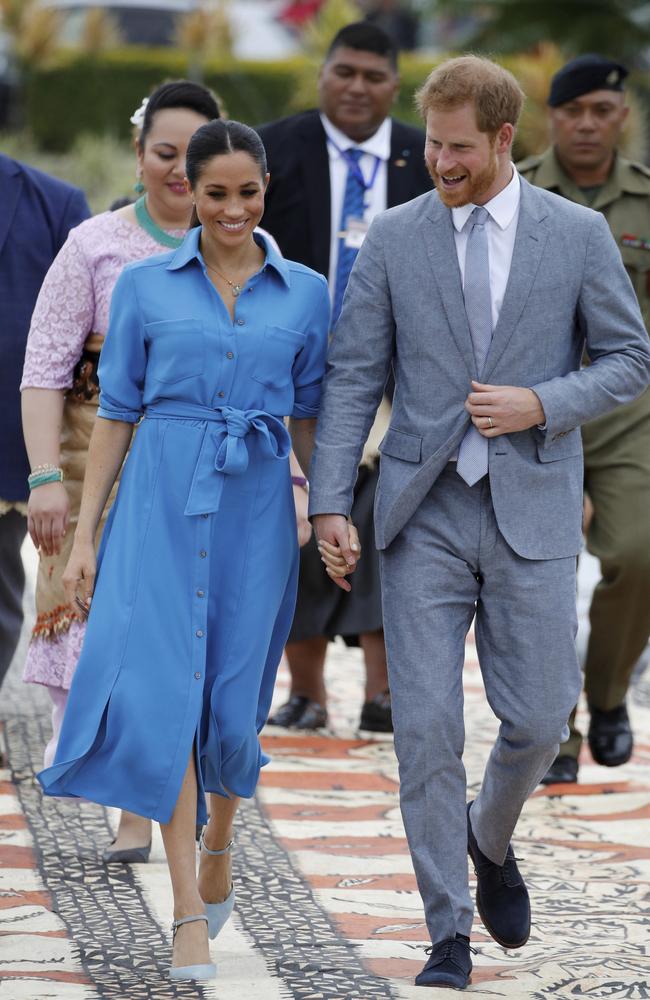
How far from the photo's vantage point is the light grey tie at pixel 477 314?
13.0 ft

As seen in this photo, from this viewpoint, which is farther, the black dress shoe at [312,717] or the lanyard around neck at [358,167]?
the black dress shoe at [312,717]

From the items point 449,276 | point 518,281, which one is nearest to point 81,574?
point 449,276

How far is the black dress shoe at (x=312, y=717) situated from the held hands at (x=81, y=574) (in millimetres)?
2690

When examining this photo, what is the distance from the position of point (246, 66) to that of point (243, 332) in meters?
16.0

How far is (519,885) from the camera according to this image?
4.14 meters

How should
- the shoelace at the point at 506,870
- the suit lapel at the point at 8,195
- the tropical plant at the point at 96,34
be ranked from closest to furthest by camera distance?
1. the shoelace at the point at 506,870
2. the suit lapel at the point at 8,195
3. the tropical plant at the point at 96,34

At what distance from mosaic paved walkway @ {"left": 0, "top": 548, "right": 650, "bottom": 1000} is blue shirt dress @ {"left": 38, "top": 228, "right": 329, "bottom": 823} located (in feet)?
1.23

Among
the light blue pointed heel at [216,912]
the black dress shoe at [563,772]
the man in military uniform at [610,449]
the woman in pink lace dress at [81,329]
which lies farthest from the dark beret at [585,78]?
the light blue pointed heel at [216,912]

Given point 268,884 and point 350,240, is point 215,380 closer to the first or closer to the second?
point 268,884

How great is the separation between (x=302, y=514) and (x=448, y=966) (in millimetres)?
1131

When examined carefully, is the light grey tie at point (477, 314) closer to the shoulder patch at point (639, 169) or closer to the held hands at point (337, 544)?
the held hands at point (337, 544)

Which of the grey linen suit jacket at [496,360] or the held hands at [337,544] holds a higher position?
the grey linen suit jacket at [496,360]

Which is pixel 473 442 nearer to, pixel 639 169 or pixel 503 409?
pixel 503 409

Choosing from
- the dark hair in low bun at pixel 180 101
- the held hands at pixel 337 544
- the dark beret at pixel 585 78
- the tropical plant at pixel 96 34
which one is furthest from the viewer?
the tropical plant at pixel 96 34
